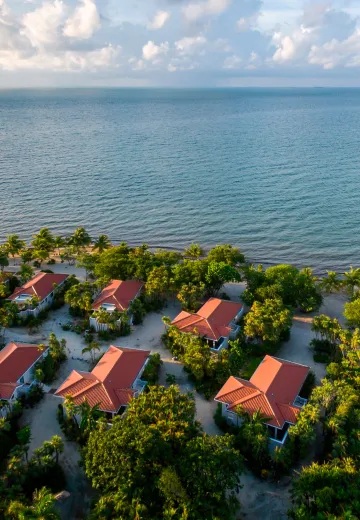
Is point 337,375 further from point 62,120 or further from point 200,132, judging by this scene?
point 62,120

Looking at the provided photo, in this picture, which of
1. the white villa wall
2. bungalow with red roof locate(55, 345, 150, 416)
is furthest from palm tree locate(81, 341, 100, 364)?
the white villa wall

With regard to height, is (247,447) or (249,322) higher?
(249,322)

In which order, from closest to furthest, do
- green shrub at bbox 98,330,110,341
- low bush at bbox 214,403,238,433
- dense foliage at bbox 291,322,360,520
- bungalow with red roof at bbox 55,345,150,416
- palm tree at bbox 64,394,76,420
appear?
dense foliage at bbox 291,322,360,520
palm tree at bbox 64,394,76,420
low bush at bbox 214,403,238,433
bungalow with red roof at bbox 55,345,150,416
green shrub at bbox 98,330,110,341

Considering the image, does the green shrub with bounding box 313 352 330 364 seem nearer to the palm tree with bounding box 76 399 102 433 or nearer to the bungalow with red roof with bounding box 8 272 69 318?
the palm tree with bounding box 76 399 102 433

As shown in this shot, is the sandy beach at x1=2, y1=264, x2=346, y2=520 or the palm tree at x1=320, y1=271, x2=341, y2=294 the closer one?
the sandy beach at x1=2, y1=264, x2=346, y2=520

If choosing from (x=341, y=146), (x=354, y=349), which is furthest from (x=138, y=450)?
(x=341, y=146)

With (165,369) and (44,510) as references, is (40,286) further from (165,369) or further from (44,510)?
(44,510)

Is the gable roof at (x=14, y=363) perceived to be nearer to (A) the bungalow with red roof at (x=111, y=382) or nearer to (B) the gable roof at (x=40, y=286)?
(A) the bungalow with red roof at (x=111, y=382)
